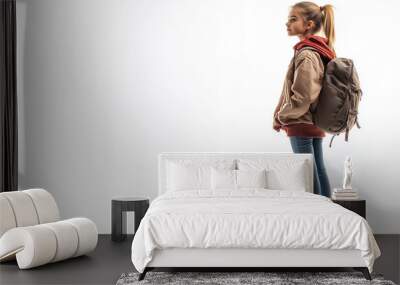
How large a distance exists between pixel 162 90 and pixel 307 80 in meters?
1.51

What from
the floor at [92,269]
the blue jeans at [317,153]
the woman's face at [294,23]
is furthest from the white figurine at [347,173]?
the woman's face at [294,23]

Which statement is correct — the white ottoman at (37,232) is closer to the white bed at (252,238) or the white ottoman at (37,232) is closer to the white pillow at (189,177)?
the white bed at (252,238)

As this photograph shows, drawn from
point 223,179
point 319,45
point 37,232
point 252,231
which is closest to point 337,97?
point 319,45

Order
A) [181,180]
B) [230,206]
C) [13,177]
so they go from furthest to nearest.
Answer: [13,177]
[181,180]
[230,206]

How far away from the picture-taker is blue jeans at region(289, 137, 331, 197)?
6.64 metres

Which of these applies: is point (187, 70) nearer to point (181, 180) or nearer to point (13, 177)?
point (181, 180)

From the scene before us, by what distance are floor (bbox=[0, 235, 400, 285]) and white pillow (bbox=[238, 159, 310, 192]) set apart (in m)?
0.98

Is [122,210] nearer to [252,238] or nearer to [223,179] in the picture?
[223,179]

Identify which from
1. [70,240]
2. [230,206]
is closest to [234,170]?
[230,206]

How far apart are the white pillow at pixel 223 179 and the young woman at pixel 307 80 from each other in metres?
0.98

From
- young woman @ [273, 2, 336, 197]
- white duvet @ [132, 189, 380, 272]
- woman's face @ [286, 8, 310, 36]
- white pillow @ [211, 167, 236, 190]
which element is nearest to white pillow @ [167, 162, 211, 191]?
white pillow @ [211, 167, 236, 190]

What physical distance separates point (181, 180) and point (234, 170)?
50 cm

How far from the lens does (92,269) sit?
196 inches

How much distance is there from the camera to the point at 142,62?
270 inches
